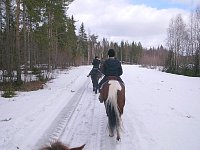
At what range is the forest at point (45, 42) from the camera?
18.9 metres

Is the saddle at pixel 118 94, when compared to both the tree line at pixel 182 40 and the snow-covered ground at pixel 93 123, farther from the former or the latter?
the tree line at pixel 182 40

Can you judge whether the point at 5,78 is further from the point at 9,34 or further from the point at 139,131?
the point at 139,131

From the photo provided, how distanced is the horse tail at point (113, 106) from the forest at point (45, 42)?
9281 mm

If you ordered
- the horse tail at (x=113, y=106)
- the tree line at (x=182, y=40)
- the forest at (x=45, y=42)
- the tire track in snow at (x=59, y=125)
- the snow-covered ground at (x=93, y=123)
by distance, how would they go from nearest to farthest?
the snow-covered ground at (x=93, y=123) < the tire track in snow at (x=59, y=125) < the horse tail at (x=113, y=106) < the forest at (x=45, y=42) < the tree line at (x=182, y=40)

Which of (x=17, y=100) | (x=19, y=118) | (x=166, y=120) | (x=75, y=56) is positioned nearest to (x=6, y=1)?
(x=17, y=100)

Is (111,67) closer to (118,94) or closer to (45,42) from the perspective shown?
(118,94)

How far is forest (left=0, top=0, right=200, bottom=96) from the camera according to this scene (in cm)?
1886

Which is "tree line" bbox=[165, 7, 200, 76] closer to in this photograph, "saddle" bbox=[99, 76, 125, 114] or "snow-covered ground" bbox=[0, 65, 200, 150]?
"snow-covered ground" bbox=[0, 65, 200, 150]

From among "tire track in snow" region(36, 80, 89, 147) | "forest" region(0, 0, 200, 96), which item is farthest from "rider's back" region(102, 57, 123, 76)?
"forest" region(0, 0, 200, 96)

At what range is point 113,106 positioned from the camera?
7.73 metres

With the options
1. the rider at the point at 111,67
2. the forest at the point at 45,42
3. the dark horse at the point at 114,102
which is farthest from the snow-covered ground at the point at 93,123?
the forest at the point at 45,42

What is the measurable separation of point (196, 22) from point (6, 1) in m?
38.8

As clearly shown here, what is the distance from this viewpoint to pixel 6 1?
20531 millimetres

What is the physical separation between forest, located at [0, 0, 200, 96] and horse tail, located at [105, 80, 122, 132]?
9.28 metres
